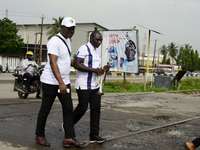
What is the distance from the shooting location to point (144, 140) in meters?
4.87

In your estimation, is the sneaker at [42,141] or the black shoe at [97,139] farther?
the black shoe at [97,139]

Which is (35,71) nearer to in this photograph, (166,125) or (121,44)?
(166,125)

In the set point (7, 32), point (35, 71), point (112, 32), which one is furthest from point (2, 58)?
point (35, 71)

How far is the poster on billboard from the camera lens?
15958 millimetres

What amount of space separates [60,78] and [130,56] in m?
12.4

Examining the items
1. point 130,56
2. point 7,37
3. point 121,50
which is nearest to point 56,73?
point 130,56

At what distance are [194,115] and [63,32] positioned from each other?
530cm

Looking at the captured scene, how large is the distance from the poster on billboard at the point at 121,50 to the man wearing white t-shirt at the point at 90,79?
37.5ft

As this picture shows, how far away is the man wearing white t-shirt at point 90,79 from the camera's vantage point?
4398mm

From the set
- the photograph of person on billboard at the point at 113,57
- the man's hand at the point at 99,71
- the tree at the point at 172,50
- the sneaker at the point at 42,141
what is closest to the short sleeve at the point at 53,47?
the man's hand at the point at 99,71

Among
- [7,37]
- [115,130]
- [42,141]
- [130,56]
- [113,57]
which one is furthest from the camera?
[7,37]

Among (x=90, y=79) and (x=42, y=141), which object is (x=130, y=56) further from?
(x=42, y=141)

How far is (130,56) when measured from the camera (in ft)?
52.9

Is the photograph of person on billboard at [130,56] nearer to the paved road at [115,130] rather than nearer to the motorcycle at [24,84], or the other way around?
the motorcycle at [24,84]
